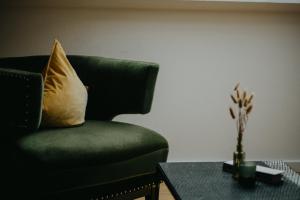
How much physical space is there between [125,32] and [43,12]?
514 mm

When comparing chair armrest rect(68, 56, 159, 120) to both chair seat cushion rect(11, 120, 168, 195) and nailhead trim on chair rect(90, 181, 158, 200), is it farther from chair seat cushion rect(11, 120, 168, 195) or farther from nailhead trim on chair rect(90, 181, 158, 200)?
nailhead trim on chair rect(90, 181, 158, 200)

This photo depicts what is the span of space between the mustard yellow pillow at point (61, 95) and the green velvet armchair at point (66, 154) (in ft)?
0.20

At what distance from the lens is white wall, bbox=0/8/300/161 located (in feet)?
8.96

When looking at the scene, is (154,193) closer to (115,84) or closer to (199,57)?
(115,84)

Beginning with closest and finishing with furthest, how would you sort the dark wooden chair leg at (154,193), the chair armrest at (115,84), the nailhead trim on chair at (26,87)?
the nailhead trim on chair at (26,87) → the dark wooden chair leg at (154,193) → the chair armrest at (115,84)

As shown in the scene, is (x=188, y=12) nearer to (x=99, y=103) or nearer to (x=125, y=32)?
(x=125, y=32)

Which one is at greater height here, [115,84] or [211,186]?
[115,84]

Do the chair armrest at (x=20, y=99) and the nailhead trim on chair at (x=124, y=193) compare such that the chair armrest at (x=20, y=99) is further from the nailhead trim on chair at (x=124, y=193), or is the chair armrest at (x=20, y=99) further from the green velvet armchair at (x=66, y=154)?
the nailhead trim on chair at (x=124, y=193)

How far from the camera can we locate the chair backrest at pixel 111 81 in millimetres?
2105

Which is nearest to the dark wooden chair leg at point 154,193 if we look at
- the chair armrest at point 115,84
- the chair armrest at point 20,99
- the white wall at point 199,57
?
the chair armrest at point 115,84

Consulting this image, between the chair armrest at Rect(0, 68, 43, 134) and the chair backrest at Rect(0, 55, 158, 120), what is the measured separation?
52 cm

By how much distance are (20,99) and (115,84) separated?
0.59m

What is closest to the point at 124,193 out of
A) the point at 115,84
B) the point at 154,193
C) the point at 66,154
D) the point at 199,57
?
the point at 154,193

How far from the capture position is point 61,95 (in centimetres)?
198
